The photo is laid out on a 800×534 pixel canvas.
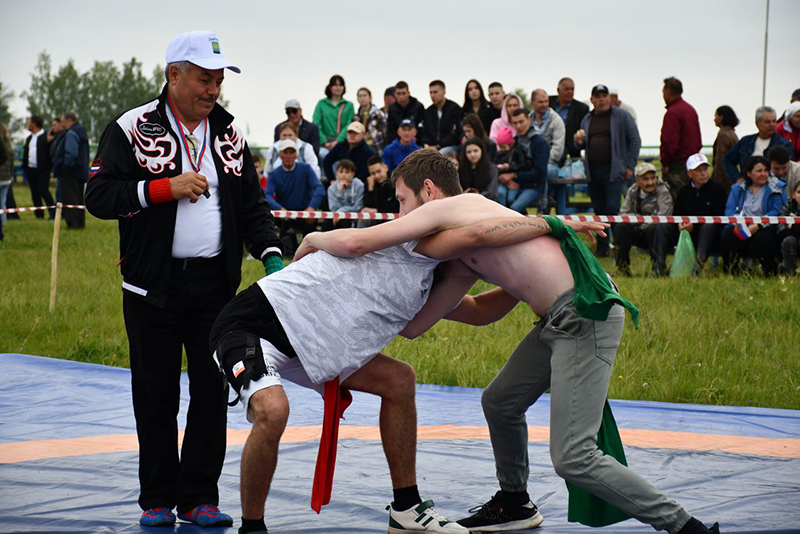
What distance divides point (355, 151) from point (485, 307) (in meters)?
8.47

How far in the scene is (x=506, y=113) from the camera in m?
12.2

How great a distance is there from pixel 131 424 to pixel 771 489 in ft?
11.4

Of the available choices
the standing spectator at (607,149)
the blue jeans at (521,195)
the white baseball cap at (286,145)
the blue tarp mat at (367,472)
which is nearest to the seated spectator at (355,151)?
the white baseball cap at (286,145)

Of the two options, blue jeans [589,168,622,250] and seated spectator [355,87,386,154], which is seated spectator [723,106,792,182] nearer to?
blue jeans [589,168,622,250]

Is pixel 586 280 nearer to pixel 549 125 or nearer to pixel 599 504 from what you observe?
pixel 599 504

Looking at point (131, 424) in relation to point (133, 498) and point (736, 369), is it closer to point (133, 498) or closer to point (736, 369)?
point (133, 498)

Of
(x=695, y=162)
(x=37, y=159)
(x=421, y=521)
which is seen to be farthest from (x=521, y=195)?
(x=37, y=159)

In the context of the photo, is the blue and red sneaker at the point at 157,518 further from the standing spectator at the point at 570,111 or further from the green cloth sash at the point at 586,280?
the standing spectator at the point at 570,111

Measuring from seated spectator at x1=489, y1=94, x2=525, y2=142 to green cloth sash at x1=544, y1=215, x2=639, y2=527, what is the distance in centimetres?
817

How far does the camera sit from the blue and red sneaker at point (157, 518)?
3.94 metres

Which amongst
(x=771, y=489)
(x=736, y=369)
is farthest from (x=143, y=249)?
(x=736, y=369)

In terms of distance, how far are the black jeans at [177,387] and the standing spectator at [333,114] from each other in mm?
9263

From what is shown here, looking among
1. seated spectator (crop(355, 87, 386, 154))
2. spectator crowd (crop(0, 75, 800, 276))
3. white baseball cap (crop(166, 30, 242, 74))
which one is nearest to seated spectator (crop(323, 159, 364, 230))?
spectator crowd (crop(0, 75, 800, 276))

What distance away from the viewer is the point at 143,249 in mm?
4051
